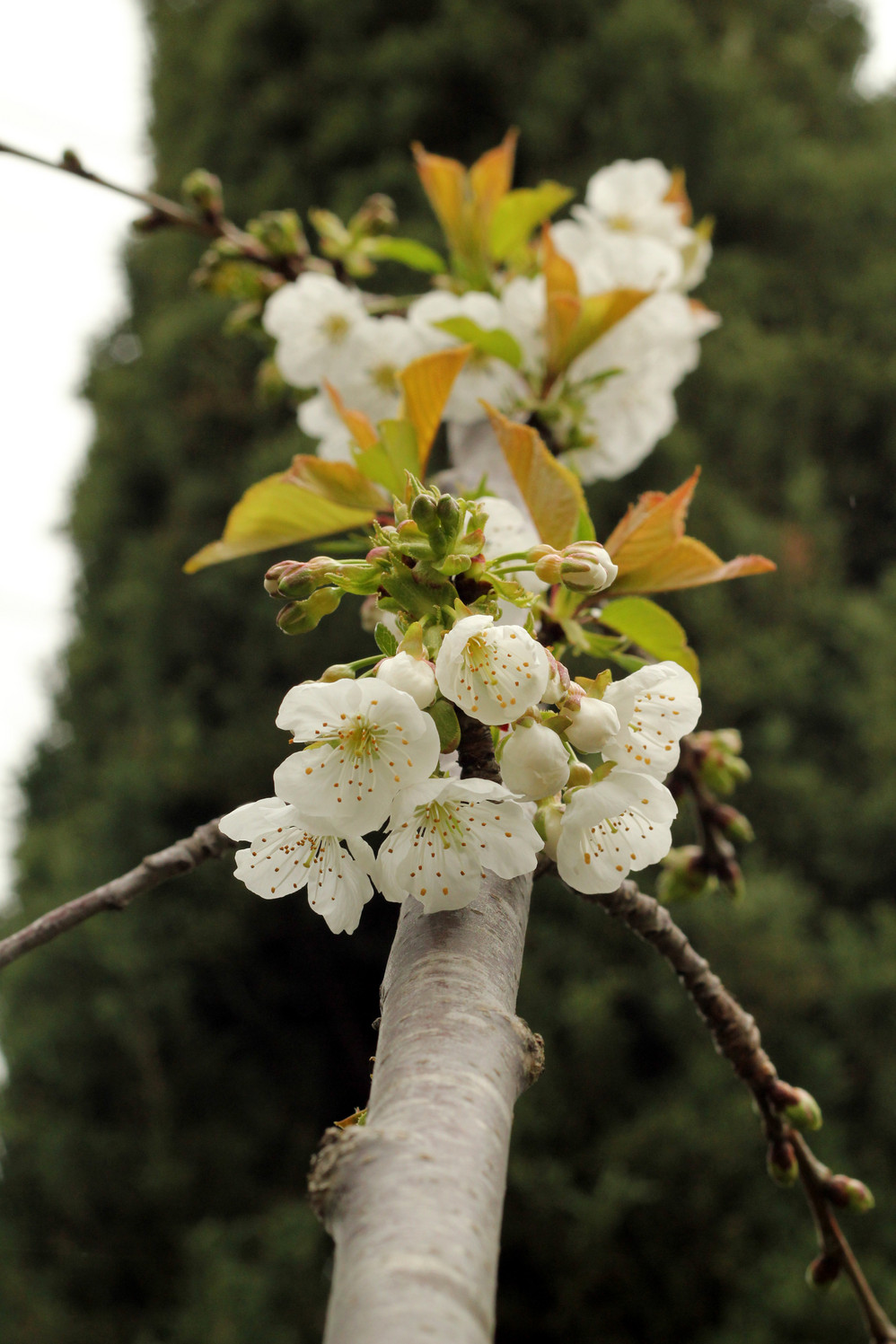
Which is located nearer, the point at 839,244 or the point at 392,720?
the point at 392,720

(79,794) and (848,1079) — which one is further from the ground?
(79,794)

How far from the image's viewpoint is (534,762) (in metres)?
0.38

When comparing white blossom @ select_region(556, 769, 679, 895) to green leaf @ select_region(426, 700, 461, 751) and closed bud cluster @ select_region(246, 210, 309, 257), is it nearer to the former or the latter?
green leaf @ select_region(426, 700, 461, 751)

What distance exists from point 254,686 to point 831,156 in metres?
2.03

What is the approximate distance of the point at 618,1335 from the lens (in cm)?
140

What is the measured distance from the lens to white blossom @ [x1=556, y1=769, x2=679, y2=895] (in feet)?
1.32

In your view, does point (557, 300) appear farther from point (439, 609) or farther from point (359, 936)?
point (359, 936)

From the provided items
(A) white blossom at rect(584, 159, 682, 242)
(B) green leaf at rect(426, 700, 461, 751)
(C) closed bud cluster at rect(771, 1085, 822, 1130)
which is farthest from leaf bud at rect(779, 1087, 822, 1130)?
(A) white blossom at rect(584, 159, 682, 242)

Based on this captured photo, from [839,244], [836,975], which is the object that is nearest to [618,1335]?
[836,975]

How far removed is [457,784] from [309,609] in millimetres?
115

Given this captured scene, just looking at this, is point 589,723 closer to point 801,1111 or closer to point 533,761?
point 533,761

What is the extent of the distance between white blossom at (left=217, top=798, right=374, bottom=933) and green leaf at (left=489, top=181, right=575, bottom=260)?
2.21ft

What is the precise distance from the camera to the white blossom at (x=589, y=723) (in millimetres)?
388

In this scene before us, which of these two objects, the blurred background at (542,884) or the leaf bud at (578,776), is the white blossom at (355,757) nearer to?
the leaf bud at (578,776)
